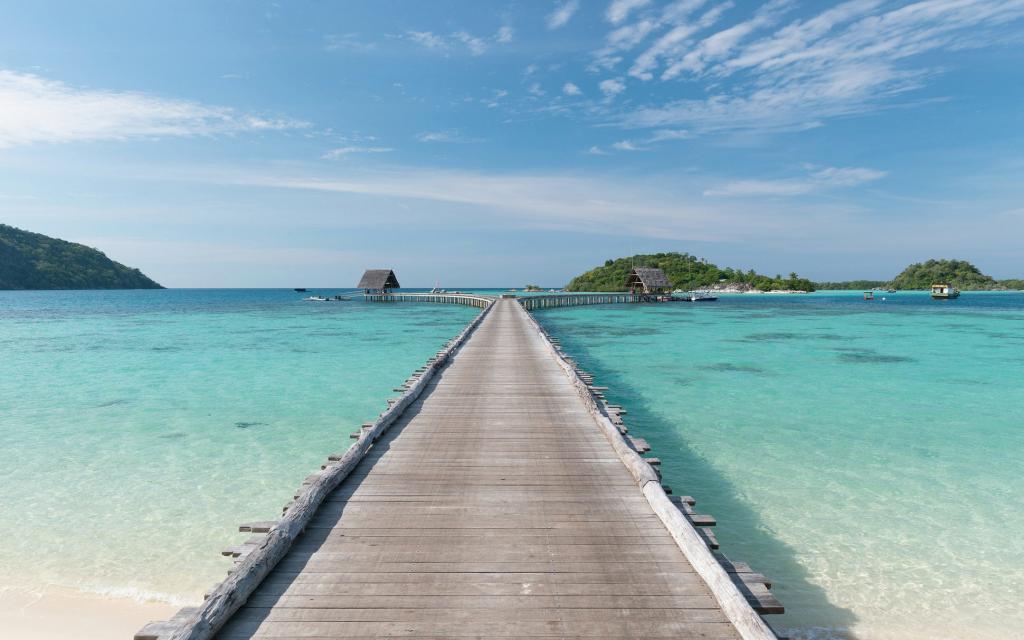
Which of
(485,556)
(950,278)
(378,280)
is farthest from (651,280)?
(950,278)

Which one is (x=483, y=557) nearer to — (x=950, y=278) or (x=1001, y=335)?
(x=1001, y=335)

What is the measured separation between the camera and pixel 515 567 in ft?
12.4

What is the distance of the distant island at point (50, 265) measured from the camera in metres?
130

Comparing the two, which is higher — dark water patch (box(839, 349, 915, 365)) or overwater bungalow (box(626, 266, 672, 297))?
overwater bungalow (box(626, 266, 672, 297))

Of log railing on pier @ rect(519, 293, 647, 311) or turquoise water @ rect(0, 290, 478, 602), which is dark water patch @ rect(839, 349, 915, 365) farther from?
log railing on pier @ rect(519, 293, 647, 311)

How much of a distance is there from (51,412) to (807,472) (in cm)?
1728

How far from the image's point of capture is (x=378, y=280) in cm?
7331

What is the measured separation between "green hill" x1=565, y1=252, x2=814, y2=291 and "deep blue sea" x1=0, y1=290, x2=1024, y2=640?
101 meters

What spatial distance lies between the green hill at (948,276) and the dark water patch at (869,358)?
17123cm

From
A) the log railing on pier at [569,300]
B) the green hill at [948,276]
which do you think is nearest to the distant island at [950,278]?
the green hill at [948,276]

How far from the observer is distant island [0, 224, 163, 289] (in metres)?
130

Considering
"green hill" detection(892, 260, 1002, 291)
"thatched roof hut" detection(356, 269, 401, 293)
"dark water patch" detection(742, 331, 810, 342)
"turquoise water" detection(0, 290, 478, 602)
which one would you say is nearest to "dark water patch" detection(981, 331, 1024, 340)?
"dark water patch" detection(742, 331, 810, 342)

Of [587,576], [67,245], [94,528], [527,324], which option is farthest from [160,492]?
[67,245]

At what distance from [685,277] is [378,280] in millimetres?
81349
